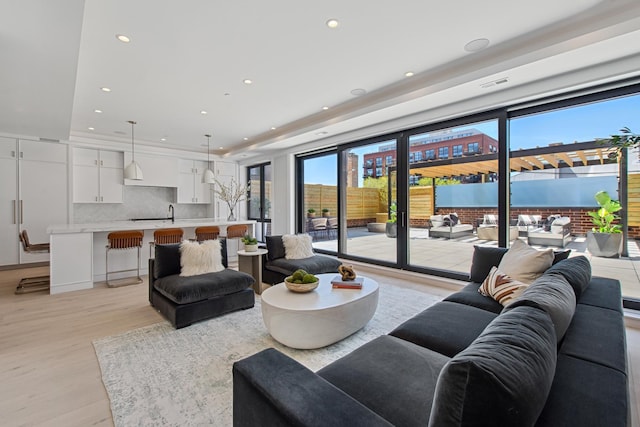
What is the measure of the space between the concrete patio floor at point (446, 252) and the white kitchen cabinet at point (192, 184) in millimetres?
3465

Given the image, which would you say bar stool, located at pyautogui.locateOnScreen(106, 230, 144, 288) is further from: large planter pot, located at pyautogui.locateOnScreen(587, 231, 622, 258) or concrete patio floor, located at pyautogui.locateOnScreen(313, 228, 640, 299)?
large planter pot, located at pyautogui.locateOnScreen(587, 231, 622, 258)

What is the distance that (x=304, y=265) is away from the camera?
4070 millimetres

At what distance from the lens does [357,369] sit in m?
1.46

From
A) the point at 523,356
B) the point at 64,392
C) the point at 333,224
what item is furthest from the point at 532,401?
the point at 333,224

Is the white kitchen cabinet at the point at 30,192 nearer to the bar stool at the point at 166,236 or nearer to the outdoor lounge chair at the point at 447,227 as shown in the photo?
the bar stool at the point at 166,236

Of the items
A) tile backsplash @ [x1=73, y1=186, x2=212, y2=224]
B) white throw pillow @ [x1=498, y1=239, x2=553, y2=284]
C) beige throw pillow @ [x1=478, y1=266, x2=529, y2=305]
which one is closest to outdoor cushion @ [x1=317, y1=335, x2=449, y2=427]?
beige throw pillow @ [x1=478, y1=266, x2=529, y2=305]

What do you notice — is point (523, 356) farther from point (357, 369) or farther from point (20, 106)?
point (20, 106)

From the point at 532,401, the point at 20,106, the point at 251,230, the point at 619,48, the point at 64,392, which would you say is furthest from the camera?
the point at 251,230

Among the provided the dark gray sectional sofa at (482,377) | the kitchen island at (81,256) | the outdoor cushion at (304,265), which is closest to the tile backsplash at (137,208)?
the kitchen island at (81,256)

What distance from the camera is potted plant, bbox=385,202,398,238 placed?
528 cm

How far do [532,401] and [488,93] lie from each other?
4014 mm

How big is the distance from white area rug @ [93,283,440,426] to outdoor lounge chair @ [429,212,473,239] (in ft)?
6.15

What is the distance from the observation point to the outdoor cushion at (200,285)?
3.04 metres

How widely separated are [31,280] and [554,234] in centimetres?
775
